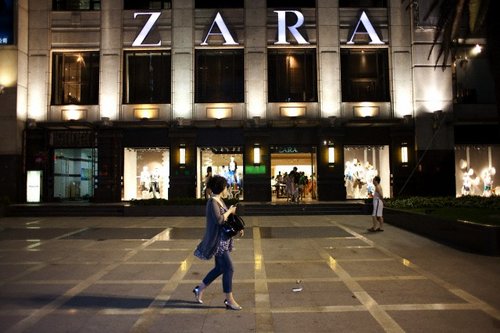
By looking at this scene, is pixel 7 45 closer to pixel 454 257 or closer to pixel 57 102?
pixel 57 102

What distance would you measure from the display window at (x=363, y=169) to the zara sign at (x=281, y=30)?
6013 mm

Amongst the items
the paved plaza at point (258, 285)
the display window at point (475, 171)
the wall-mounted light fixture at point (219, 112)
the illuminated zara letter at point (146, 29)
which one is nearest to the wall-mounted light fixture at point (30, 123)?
the illuminated zara letter at point (146, 29)

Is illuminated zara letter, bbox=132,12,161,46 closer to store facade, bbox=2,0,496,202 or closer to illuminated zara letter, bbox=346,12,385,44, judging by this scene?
store facade, bbox=2,0,496,202

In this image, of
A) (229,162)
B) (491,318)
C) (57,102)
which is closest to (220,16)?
(229,162)

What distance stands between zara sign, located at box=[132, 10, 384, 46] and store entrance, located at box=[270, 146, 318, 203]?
5.95m

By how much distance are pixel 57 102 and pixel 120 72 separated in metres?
3.97

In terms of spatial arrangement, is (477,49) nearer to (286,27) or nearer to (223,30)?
(286,27)

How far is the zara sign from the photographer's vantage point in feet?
75.3

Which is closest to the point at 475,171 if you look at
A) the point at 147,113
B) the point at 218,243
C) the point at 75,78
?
the point at 147,113

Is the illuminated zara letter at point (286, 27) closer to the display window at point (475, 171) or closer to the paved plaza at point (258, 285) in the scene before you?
the display window at point (475, 171)

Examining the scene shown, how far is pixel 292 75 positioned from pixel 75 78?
1226cm

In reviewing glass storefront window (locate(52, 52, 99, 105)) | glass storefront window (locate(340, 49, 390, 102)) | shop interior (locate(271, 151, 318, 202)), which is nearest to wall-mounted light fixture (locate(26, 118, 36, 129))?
glass storefront window (locate(52, 52, 99, 105))

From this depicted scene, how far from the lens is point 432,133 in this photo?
2245 cm

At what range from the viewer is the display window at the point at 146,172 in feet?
76.8
